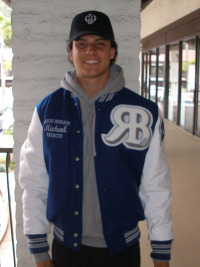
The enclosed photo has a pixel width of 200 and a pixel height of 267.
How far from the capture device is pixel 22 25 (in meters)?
1.72

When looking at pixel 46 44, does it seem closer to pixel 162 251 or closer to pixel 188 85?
pixel 162 251

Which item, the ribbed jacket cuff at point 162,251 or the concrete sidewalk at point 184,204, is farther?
the concrete sidewalk at point 184,204

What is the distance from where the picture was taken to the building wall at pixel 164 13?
6995mm

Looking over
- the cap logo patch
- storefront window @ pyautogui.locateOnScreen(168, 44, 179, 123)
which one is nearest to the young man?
the cap logo patch

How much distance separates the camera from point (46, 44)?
1.75 m

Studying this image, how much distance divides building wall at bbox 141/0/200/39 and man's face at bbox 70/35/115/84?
5.93 m

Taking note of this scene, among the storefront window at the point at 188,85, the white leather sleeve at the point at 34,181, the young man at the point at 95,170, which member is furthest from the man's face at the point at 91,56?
the storefront window at the point at 188,85

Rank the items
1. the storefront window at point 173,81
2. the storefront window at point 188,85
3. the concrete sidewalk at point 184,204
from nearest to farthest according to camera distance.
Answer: the concrete sidewalk at point 184,204 < the storefront window at point 188,85 < the storefront window at point 173,81

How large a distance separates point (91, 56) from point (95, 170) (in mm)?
426

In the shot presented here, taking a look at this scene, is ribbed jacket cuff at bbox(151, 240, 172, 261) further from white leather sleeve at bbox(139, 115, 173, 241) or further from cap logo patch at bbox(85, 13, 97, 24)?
cap logo patch at bbox(85, 13, 97, 24)

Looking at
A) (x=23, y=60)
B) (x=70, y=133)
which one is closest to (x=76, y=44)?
(x=70, y=133)

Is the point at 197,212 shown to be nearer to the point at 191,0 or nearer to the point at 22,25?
the point at 22,25

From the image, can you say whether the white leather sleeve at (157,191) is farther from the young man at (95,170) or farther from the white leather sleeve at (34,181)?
the white leather sleeve at (34,181)

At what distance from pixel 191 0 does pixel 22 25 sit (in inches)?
234
